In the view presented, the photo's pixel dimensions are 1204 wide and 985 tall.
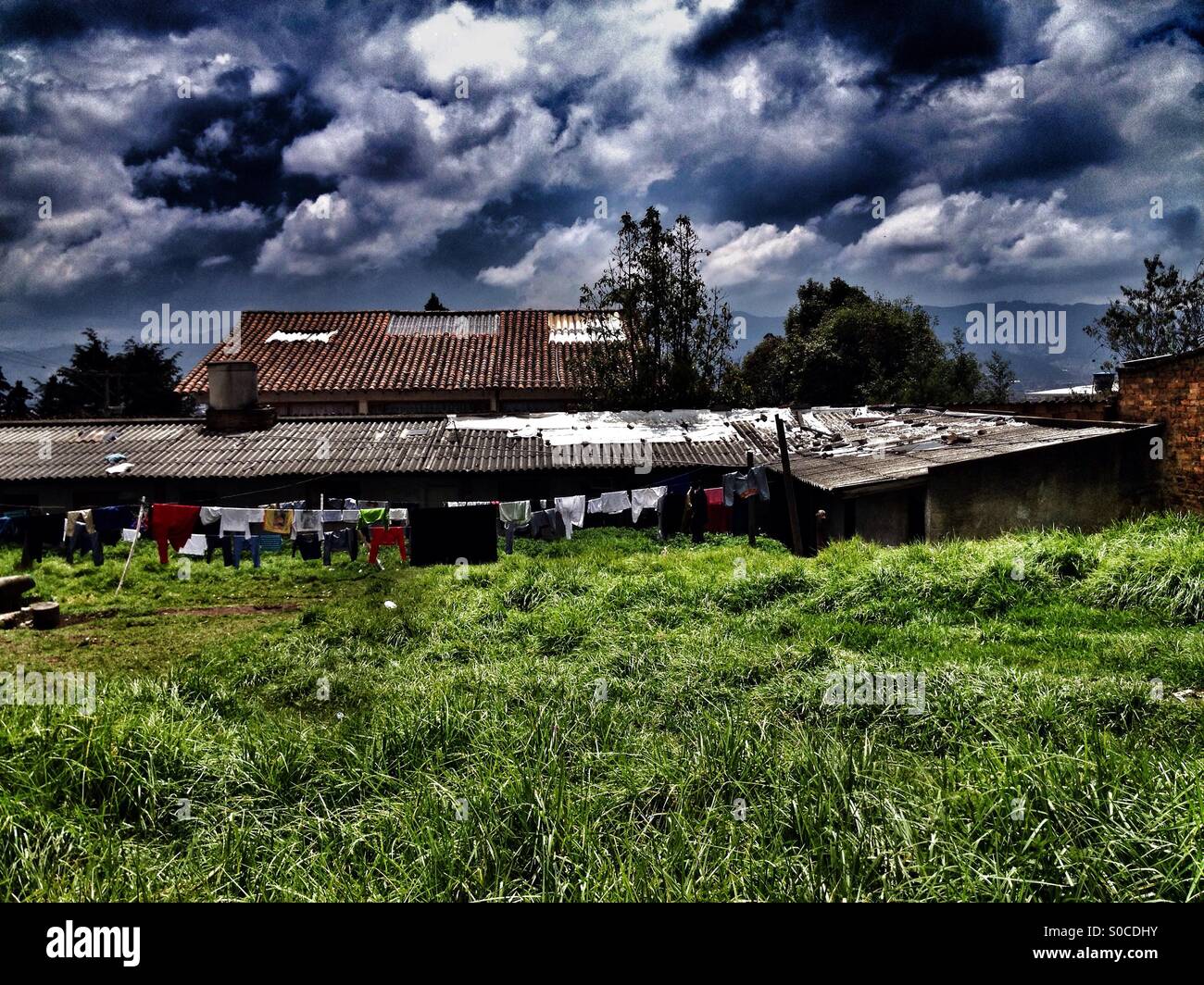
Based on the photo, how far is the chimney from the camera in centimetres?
2134

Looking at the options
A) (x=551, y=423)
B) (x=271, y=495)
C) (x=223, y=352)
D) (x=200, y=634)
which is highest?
(x=223, y=352)

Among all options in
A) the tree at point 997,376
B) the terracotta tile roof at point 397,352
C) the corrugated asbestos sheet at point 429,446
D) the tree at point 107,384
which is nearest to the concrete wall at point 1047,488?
the corrugated asbestos sheet at point 429,446

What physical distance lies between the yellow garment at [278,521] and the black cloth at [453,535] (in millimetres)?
2319

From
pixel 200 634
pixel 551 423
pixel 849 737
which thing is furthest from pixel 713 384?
pixel 849 737

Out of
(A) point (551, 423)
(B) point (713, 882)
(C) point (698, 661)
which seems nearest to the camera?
(B) point (713, 882)

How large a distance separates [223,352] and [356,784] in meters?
29.0

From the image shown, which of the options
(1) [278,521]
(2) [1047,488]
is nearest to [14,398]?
(1) [278,521]

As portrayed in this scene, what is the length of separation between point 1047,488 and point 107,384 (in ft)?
133

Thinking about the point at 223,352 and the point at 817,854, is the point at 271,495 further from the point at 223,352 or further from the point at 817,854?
the point at 817,854
